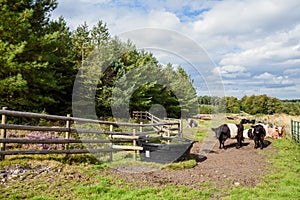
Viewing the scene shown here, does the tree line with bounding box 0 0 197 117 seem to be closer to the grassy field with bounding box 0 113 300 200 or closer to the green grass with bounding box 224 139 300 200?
the grassy field with bounding box 0 113 300 200

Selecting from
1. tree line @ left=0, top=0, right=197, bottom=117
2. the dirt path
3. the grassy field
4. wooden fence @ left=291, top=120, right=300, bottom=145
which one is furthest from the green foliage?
wooden fence @ left=291, top=120, right=300, bottom=145

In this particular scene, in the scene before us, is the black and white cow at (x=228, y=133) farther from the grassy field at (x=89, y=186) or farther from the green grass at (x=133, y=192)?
the green grass at (x=133, y=192)

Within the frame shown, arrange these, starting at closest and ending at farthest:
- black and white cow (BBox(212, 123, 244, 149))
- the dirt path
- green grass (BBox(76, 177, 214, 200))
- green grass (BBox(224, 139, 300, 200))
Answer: green grass (BBox(76, 177, 214, 200)) < green grass (BBox(224, 139, 300, 200)) < the dirt path < black and white cow (BBox(212, 123, 244, 149))

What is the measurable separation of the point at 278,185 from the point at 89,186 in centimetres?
457

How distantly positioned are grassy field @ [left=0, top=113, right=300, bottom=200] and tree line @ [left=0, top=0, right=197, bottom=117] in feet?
26.8

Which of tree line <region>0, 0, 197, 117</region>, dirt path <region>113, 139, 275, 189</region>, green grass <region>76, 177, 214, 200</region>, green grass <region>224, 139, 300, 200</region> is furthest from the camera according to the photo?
tree line <region>0, 0, 197, 117</region>

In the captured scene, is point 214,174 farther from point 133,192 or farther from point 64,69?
point 64,69

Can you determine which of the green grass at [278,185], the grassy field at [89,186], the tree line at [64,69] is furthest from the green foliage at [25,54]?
the green grass at [278,185]

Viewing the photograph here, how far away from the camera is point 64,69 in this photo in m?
20.8

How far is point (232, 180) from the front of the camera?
265 inches

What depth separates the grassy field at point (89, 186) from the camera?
15.9ft

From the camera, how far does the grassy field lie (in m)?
4.85

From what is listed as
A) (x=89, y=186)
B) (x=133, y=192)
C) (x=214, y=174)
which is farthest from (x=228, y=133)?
(x=89, y=186)

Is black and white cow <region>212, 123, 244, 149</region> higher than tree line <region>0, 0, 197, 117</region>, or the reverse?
tree line <region>0, 0, 197, 117</region>
